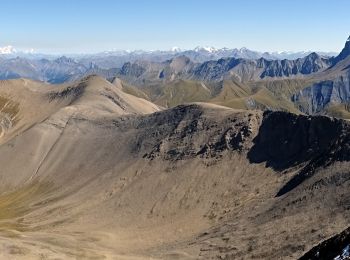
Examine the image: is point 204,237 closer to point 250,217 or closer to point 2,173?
point 250,217

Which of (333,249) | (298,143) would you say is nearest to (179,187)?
(298,143)

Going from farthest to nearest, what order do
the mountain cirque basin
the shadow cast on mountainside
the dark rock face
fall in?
the shadow cast on mountainside → the mountain cirque basin → the dark rock face

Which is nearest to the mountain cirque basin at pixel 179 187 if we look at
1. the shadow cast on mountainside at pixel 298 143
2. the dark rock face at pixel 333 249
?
the shadow cast on mountainside at pixel 298 143

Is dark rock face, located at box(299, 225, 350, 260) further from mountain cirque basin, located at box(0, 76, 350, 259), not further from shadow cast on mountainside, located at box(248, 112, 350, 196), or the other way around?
shadow cast on mountainside, located at box(248, 112, 350, 196)

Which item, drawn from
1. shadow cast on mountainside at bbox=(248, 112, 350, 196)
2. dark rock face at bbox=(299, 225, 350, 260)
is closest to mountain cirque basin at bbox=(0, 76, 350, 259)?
shadow cast on mountainside at bbox=(248, 112, 350, 196)

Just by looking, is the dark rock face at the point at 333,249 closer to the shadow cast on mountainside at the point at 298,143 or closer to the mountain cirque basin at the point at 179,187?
the mountain cirque basin at the point at 179,187
